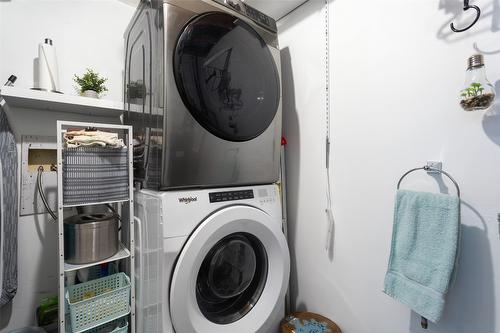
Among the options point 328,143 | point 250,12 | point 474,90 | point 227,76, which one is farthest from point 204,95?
point 474,90

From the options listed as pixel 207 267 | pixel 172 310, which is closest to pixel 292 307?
pixel 207 267

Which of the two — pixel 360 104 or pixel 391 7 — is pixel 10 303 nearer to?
pixel 360 104

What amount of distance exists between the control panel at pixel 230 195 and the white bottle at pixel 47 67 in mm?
1089

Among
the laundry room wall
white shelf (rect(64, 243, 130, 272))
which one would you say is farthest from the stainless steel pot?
the laundry room wall

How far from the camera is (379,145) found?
3.48 ft

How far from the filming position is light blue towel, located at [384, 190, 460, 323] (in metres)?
0.78

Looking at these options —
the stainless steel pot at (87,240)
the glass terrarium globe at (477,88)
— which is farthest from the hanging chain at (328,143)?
the stainless steel pot at (87,240)

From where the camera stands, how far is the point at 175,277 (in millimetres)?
861

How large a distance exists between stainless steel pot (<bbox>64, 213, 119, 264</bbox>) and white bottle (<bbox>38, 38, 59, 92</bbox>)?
74cm

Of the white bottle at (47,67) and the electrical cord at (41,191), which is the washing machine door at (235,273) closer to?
the electrical cord at (41,191)

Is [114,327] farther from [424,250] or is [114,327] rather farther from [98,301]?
[424,250]

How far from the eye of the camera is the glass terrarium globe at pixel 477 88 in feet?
2.39

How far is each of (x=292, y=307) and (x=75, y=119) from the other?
1.86m

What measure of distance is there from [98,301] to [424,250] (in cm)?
141
